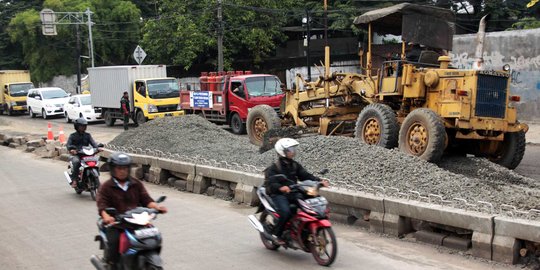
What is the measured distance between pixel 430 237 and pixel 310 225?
1.81 metres

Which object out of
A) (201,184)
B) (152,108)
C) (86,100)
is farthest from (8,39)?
(201,184)

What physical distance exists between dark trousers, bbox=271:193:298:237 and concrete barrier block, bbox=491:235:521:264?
232 cm

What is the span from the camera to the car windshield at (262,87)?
77.1 feet

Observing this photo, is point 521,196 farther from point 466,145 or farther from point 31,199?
point 31,199

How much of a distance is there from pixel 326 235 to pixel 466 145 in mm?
7570

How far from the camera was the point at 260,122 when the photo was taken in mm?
17781

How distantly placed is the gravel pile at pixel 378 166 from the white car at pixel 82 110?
17.6 meters

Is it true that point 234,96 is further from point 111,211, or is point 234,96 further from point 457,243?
point 111,211

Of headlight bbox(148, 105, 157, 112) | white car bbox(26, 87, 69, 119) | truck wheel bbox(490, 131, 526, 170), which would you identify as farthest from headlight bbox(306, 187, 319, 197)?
white car bbox(26, 87, 69, 119)

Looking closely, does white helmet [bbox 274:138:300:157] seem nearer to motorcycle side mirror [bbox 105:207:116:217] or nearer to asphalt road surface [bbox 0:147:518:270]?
asphalt road surface [bbox 0:147:518:270]

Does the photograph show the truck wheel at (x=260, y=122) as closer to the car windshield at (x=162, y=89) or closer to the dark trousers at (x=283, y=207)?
the dark trousers at (x=283, y=207)

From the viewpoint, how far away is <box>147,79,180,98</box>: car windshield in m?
28.1

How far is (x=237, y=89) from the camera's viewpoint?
23.8 m

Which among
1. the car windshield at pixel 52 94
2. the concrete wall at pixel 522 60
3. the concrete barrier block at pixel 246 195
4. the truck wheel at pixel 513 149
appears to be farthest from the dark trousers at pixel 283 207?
the car windshield at pixel 52 94
